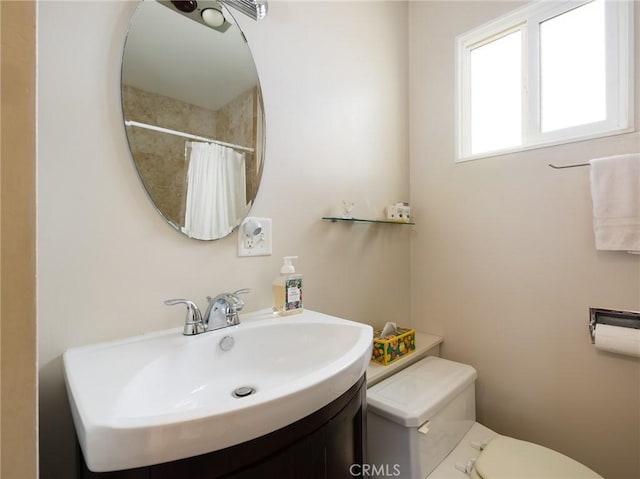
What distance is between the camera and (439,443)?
3.46 ft

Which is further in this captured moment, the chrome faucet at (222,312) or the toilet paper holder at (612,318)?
the toilet paper holder at (612,318)

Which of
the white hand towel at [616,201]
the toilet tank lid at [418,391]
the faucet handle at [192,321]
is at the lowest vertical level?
the toilet tank lid at [418,391]

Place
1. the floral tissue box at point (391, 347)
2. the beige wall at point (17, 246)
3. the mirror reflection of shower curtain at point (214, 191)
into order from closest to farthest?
A: 1. the beige wall at point (17, 246)
2. the mirror reflection of shower curtain at point (214, 191)
3. the floral tissue box at point (391, 347)

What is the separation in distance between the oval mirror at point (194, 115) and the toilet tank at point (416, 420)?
821mm

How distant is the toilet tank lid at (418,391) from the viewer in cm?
98

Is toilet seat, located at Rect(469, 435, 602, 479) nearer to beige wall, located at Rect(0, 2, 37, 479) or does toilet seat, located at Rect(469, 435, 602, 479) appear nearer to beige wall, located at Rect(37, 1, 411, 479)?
beige wall, located at Rect(37, 1, 411, 479)

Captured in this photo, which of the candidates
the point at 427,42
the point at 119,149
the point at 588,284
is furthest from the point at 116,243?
the point at 427,42

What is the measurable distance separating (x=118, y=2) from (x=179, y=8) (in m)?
0.16

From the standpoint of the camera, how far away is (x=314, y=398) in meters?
0.53

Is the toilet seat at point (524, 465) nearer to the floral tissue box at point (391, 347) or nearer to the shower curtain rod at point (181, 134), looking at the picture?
the floral tissue box at point (391, 347)

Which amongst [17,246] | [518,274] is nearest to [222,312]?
[17,246]

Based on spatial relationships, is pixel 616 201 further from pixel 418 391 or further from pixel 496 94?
pixel 418 391

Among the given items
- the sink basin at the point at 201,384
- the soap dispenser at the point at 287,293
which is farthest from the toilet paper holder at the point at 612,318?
the soap dispenser at the point at 287,293

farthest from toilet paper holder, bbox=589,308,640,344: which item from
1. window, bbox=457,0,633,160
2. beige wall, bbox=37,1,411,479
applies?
beige wall, bbox=37,1,411,479
